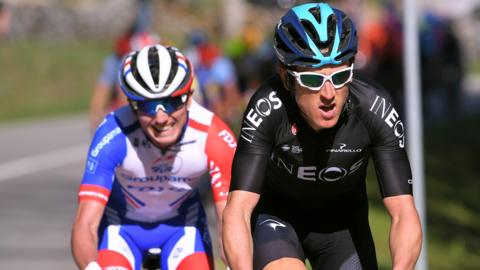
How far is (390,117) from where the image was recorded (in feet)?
17.4

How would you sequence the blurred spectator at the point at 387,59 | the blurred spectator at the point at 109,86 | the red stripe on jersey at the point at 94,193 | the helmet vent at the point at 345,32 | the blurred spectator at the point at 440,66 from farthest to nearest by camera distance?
the blurred spectator at the point at 440,66, the blurred spectator at the point at 387,59, the blurred spectator at the point at 109,86, the red stripe on jersey at the point at 94,193, the helmet vent at the point at 345,32

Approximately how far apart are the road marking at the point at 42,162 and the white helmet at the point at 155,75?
10.5m

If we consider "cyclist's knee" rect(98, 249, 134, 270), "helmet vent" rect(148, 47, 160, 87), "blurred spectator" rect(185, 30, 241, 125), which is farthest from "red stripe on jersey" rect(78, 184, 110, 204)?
"blurred spectator" rect(185, 30, 241, 125)

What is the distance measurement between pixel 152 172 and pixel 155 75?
63 cm

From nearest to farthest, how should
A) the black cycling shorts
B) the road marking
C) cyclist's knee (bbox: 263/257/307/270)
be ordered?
cyclist's knee (bbox: 263/257/307/270) < the black cycling shorts < the road marking

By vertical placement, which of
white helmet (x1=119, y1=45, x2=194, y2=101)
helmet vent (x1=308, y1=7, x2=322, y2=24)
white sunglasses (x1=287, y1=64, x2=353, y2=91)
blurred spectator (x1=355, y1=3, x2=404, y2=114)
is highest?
blurred spectator (x1=355, y1=3, x2=404, y2=114)

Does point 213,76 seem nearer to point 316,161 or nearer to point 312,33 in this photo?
point 316,161

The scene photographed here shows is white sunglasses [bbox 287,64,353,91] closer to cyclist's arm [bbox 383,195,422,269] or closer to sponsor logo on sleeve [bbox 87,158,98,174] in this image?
cyclist's arm [bbox 383,195,422,269]

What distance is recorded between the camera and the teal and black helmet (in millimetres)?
5113

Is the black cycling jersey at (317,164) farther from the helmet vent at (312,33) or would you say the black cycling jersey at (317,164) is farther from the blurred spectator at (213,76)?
the blurred spectator at (213,76)

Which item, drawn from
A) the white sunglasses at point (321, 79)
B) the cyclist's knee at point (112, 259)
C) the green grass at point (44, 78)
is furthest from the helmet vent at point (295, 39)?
the green grass at point (44, 78)

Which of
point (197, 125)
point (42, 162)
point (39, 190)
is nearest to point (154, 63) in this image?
point (197, 125)

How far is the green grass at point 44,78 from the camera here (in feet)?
93.3

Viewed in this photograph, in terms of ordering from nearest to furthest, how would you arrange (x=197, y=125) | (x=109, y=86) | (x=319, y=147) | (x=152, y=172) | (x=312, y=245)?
1. (x=319, y=147)
2. (x=312, y=245)
3. (x=197, y=125)
4. (x=152, y=172)
5. (x=109, y=86)
